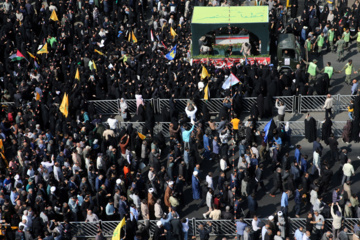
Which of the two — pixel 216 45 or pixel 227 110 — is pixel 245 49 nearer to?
pixel 216 45

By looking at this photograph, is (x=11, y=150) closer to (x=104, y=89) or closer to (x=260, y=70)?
(x=104, y=89)

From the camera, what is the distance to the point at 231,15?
3466 centimetres

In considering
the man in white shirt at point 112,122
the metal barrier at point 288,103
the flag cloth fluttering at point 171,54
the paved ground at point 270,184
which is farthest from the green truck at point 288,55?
the man in white shirt at point 112,122

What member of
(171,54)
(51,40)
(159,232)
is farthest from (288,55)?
(159,232)

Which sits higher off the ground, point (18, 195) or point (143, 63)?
point (143, 63)

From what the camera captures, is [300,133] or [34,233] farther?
[300,133]

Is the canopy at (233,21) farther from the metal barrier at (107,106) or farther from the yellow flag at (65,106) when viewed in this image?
the yellow flag at (65,106)

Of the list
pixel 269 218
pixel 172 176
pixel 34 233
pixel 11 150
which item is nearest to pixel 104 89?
pixel 11 150

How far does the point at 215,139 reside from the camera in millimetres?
27375

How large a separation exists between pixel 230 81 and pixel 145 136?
15.0 feet

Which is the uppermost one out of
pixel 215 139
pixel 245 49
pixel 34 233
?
pixel 245 49

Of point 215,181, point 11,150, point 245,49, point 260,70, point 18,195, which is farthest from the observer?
point 245,49

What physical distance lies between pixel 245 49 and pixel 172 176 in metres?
10.0

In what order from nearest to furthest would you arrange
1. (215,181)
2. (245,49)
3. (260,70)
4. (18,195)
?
(18,195) → (215,181) → (260,70) → (245,49)
